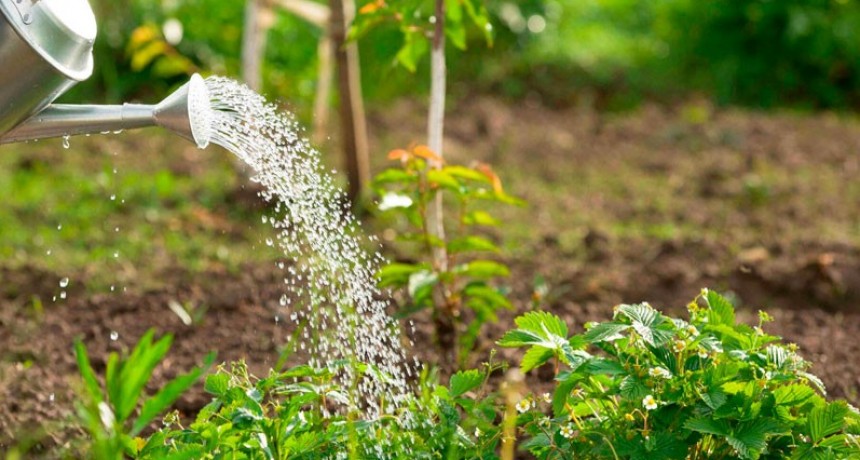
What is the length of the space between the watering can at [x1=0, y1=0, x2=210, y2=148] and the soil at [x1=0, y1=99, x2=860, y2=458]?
2.06ft

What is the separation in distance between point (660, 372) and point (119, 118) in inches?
38.9

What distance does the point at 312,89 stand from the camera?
5.64m

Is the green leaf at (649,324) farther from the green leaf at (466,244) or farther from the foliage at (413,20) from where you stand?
the foliage at (413,20)

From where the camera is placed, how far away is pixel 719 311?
6.49 feet

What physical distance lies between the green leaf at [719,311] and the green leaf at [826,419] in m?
0.23

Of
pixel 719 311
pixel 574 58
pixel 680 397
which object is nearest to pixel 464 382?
pixel 680 397

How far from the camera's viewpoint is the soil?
9.08ft

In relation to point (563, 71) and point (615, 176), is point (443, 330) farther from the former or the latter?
point (563, 71)

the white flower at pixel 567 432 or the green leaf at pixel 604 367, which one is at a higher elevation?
the green leaf at pixel 604 367

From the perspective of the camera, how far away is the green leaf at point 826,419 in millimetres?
1760

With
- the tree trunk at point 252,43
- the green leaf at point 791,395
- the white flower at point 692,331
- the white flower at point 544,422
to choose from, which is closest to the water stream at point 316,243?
the white flower at point 544,422

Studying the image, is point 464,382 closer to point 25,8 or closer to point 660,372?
point 660,372

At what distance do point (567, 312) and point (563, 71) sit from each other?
3464 mm

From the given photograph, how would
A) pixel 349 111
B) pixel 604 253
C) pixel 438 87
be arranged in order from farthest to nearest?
pixel 349 111
pixel 604 253
pixel 438 87
